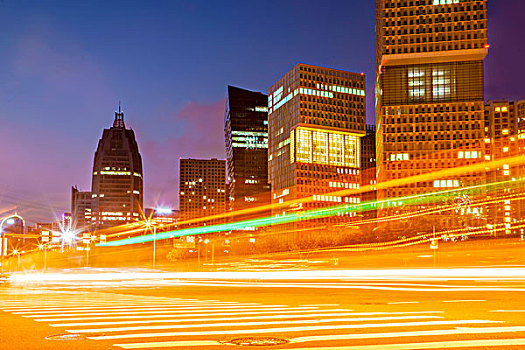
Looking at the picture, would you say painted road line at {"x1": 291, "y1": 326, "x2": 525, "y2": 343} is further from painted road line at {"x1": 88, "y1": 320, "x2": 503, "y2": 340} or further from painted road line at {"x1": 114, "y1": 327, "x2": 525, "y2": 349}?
painted road line at {"x1": 88, "y1": 320, "x2": 503, "y2": 340}

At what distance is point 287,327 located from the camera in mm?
11398

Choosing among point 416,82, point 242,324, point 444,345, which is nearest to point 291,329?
point 242,324

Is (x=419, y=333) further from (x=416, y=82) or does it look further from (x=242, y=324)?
(x=416, y=82)

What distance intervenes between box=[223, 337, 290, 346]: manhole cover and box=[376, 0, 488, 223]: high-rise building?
161035 mm

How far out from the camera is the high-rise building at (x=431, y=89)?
16525cm

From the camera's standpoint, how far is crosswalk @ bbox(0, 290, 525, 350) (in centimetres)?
931

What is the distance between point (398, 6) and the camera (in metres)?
168

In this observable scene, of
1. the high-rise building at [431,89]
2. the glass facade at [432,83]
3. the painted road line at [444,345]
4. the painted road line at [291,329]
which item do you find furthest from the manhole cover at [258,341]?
the glass facade at [432,83]

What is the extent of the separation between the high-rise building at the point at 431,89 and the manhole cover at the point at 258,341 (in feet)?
528

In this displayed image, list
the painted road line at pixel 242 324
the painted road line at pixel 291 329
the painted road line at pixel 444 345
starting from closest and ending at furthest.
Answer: the painted road line at pixel 444 345, the painted road line at pixel 291 329, the painted road line at pixel 242 324

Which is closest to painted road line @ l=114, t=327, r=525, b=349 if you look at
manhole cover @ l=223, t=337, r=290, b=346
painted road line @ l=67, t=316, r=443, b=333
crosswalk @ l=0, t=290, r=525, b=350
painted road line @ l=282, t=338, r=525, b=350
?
crosswalk @ l=0, t=290, r=525, b=350

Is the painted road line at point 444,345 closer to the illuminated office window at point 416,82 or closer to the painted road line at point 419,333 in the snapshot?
the painted road line at point 419,333

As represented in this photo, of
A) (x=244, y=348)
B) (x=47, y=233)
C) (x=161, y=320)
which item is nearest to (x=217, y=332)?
(x=244, y=348)

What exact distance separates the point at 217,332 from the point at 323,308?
562cm
